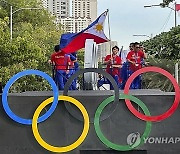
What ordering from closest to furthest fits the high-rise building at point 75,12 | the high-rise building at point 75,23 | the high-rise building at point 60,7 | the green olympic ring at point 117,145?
1. the green olympic ring at point 117,145
2. the high-rise building at point 75,23
3. the high-rise building at point 75,12
4. the high-rise building at point 60,7

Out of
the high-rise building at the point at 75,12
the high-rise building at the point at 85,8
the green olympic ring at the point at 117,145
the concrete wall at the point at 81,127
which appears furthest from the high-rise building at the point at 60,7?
the green olympic ring at the point at 117,145

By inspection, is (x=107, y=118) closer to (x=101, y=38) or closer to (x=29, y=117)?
(x=29, y=117)

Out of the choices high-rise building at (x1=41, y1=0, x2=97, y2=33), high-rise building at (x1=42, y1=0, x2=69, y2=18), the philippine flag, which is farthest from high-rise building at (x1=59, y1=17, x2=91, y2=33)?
the philippine flag

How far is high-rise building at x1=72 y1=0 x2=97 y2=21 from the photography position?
10288 centimetres

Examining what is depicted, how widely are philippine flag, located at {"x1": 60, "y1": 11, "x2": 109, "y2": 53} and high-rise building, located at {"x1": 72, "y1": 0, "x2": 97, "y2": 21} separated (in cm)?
9041

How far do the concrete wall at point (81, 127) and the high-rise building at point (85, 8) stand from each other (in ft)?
315

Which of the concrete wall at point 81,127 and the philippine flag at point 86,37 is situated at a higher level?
the philippine flag at point 86,37

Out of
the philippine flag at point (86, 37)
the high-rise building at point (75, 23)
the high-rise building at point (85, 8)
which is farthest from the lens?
the high-rise building at point (85, 8)

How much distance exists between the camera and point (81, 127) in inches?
265

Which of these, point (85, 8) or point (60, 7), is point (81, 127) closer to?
point (85, 8)

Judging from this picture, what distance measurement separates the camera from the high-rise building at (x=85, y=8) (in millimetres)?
102875

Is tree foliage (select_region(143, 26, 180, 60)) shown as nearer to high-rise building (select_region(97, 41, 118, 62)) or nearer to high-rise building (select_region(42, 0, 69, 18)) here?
high-rise building (select_region(97, 41, 118, 62))

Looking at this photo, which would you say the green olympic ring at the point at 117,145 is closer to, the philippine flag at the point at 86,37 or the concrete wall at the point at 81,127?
the concrete wall at the point at 81,127

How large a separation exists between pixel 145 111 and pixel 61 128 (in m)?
1.14
